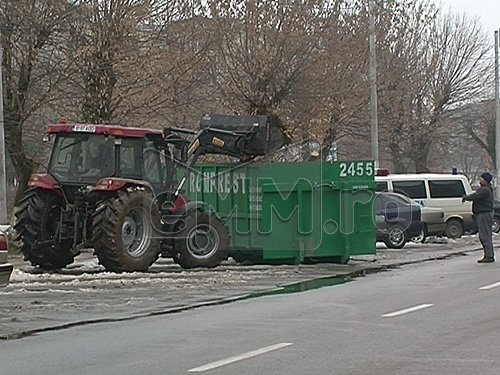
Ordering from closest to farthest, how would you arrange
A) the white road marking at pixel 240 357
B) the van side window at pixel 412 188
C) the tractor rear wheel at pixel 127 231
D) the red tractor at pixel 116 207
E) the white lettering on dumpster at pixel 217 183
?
the white road marking at pixel 240 357 → the tractor rear wheel at pixel 127 231 → the red tractor at pixel 116 207 → the white lettering on dumpster at pixel 217 183 → the van side window at pixel 412 188

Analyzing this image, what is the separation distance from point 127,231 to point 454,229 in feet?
49.4

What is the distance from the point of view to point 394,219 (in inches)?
1047

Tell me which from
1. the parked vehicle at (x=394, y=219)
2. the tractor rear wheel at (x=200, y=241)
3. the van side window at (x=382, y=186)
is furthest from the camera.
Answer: the van side window at (x=382, y=186)

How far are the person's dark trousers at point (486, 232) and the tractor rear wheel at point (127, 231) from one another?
6.93 metres

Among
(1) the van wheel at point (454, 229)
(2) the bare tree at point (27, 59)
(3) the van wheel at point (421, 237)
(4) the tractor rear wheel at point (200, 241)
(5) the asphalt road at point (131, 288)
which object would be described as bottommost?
(5) the asphalt road at point (131, 288)

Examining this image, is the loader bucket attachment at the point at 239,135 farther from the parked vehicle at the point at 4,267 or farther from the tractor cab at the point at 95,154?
the parked vehicle at the point at 4,267

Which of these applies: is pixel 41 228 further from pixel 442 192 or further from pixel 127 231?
pixel 442 192

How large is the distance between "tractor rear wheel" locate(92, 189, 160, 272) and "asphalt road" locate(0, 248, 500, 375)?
11.3 ft

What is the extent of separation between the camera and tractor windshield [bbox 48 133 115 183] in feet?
59.0

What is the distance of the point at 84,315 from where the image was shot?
41.9 ft

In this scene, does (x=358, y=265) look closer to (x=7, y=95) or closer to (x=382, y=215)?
(x=382, y=215)

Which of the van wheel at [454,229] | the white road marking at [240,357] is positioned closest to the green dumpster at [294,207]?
the white road marking at [240,357]

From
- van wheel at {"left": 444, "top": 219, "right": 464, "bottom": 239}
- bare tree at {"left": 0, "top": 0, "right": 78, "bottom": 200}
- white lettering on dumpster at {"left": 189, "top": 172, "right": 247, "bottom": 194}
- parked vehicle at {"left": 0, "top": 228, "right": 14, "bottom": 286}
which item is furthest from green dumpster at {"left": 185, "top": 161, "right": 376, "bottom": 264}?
van wheel at {"left": 444, "top": 219, "right": 464, "bottom": 239}

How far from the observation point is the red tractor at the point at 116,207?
57.1ft
